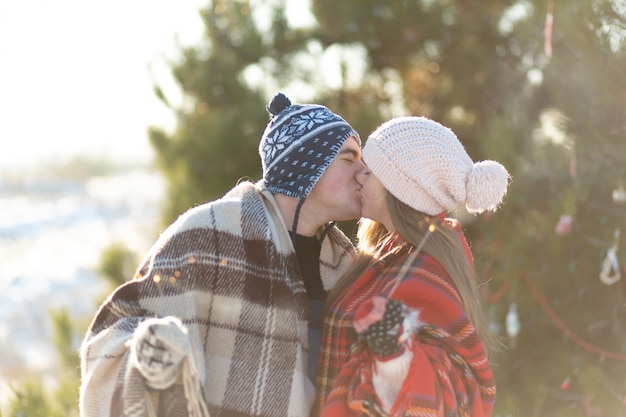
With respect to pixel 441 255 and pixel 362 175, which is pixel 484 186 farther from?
pixel 362 175

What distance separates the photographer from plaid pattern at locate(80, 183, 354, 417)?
2.06 m

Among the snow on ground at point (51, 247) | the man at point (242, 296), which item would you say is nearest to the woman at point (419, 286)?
the man at point (242, 296)

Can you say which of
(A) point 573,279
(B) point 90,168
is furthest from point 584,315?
(B) point 90,168

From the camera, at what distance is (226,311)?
2.15m

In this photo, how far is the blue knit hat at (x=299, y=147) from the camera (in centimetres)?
236

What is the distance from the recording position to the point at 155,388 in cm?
186

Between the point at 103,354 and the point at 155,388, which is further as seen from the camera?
the point at 103,354

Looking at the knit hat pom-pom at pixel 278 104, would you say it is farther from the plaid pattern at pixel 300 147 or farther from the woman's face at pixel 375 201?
the woman's face at pixel 375 201

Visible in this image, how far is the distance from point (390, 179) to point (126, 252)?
315cm

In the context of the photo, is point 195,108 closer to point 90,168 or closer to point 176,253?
point 176,253

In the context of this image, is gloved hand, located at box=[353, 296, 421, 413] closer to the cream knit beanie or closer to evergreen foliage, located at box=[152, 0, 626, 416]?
the cream knit beanie

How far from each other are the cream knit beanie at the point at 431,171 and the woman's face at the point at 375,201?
0.05 meters

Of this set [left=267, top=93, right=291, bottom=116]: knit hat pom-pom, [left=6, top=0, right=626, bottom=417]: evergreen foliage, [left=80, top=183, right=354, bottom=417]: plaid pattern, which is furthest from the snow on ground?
[left=80, top=183, right=354, bottom=417]: plaid pattern

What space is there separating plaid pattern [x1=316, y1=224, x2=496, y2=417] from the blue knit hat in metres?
0.35
